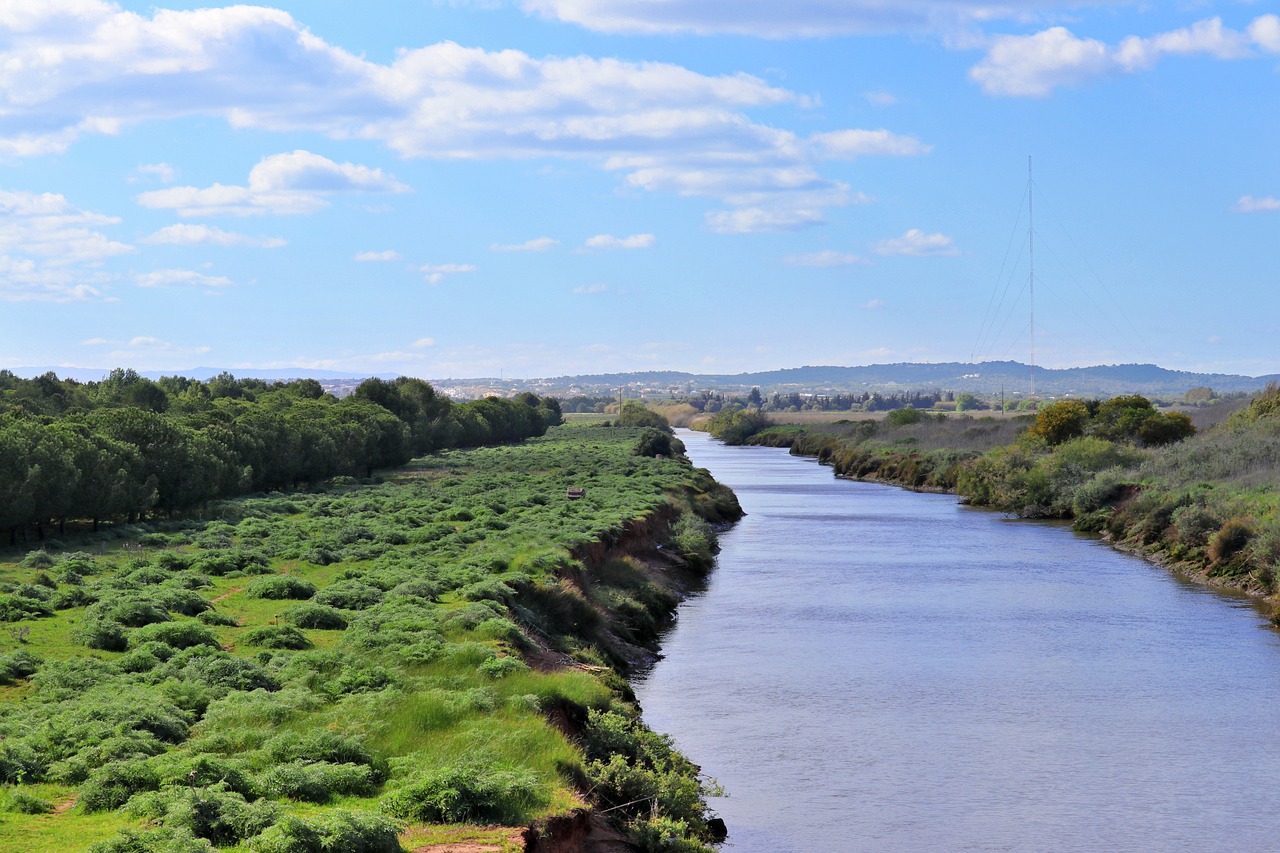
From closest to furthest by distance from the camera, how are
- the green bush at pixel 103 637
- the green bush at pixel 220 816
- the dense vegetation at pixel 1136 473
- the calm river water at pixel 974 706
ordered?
the green bush at pixel 220 816
the calm river water at pixel 974 706
the green bush at pixel 103 637
the dense vegetation at pixel 1136 473

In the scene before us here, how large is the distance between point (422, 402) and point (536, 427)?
140ft

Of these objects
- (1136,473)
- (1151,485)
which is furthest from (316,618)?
(1136,473)

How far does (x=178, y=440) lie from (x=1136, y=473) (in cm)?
4562

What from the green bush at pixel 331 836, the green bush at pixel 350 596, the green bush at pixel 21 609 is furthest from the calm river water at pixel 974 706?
the green bush at pixel 21 609

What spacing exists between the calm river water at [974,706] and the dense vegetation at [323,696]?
219 cm

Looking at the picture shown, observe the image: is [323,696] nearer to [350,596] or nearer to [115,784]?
[115,784]

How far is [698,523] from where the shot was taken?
57219 millimetres

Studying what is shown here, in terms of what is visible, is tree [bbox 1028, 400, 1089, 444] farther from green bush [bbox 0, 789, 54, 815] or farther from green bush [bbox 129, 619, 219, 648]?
green bush [bbox 0, 789, 54, 815]

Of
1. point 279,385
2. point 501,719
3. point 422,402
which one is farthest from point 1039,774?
point 279,385

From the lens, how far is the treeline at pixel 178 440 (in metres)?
40.8

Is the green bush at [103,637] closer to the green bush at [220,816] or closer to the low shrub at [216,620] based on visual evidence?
the low shrub at [216,620]

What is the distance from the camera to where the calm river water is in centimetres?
1958

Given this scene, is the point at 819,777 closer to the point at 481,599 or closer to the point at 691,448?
the point at 481,599

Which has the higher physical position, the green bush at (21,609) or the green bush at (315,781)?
the green bush at (315,781)
